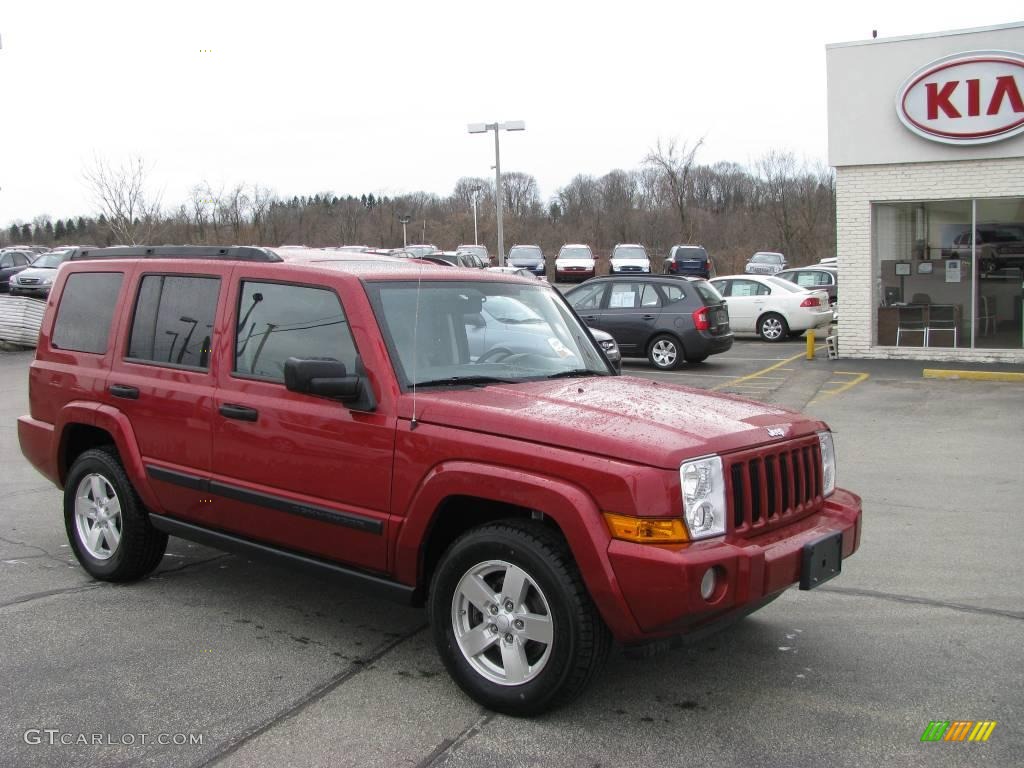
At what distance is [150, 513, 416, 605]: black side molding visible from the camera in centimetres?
435

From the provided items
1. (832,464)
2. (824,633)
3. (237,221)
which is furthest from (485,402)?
(237,221)

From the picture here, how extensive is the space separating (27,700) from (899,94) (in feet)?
54.7

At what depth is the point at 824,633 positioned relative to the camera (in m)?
4.88

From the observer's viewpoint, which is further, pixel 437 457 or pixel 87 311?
pixel 87 311

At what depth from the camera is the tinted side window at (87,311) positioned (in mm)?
5723

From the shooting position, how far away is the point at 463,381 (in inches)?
178

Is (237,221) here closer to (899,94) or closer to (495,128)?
(899,94)

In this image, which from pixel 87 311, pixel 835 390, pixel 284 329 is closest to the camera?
pixel 284 329

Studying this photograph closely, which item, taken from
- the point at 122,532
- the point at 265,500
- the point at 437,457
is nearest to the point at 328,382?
the point at 437,457

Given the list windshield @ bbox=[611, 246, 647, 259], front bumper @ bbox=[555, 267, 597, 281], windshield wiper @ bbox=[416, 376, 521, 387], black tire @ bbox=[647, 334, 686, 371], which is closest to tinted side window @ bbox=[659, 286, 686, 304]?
black tire @ bbox=[647, 334, 686, 371]

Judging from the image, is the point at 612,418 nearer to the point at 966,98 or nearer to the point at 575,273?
the point at 966,98

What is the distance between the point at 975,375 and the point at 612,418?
13.3 m
